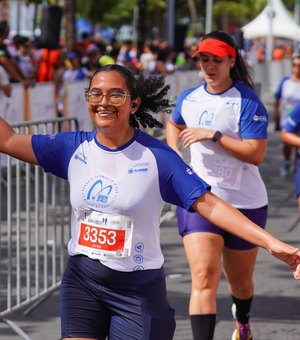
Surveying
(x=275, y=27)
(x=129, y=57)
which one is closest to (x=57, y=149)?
(x=129, y=57)

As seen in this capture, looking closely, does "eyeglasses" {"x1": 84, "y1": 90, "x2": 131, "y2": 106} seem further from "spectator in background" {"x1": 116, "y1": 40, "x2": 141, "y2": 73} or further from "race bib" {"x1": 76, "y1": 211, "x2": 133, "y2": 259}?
"spectator in background" {"x1": 116, "y1": 40, "x2": 141, "y2": 73}

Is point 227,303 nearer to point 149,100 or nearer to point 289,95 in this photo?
point 149,100

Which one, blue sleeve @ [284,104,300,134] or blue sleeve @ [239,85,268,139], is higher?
blue sleeve @ [239,85,268,139]

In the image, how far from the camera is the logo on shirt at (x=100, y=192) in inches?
171

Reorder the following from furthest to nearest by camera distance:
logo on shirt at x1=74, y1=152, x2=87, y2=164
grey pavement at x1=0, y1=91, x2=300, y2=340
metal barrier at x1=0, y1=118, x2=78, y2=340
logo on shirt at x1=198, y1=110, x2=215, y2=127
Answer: metal barrier at x1=0, y1=118, x2=78, y2=340 < grey pavement at x1=0, y1=91, x2=300, y2=340 < logo on shirt at x1=198, y1=110, x2=215, y2=127 < logo on shirt at x1=74, y1=152, x2=87, y2=164

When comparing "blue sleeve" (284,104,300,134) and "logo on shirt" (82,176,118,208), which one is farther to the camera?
"blue sleeve" (284,104,300,134)

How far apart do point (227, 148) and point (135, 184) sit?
1793mm

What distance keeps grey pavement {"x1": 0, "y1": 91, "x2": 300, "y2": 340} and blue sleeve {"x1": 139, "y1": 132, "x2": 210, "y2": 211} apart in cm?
266

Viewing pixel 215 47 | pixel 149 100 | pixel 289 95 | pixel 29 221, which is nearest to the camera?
pixel 149 100

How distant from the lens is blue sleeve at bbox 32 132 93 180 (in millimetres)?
4488

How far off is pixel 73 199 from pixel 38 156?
254 millimetres

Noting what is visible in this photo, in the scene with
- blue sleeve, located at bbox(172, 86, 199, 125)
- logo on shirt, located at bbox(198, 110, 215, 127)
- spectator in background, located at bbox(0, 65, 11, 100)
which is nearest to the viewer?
logo on shirt, located at bbox(198, 110, 215, 127)

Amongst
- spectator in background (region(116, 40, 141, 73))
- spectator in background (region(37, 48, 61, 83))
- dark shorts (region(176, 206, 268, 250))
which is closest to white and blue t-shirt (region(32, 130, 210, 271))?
dark shorts (region(176, 206, 268, 250))

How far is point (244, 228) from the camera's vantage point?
4.17 m
